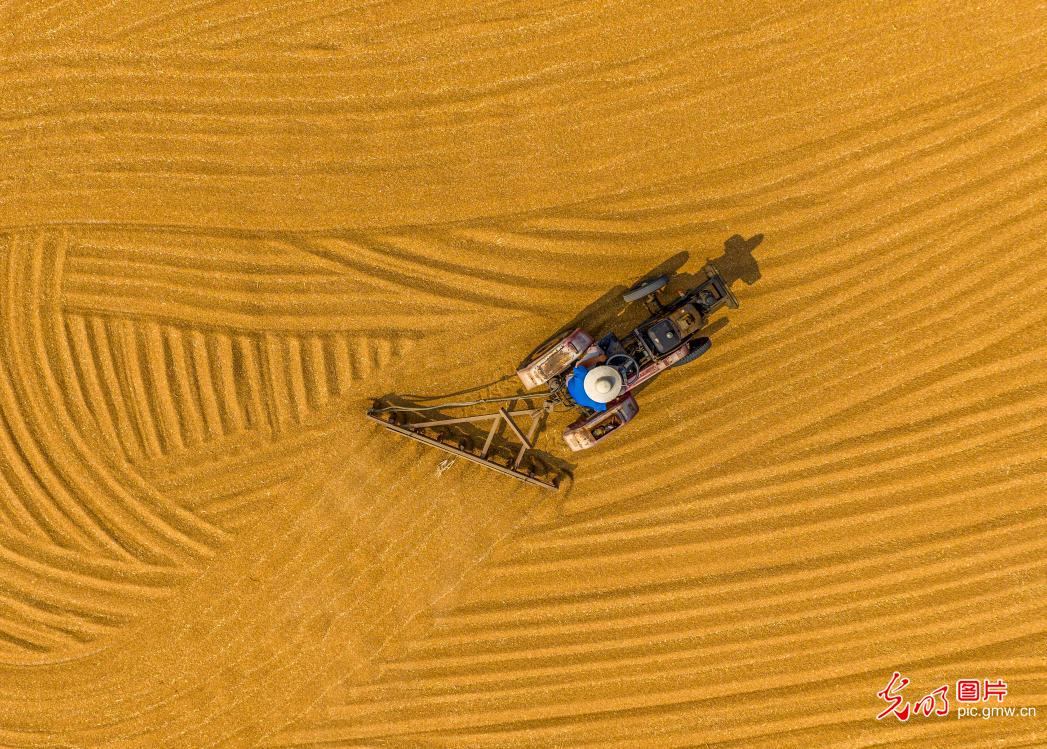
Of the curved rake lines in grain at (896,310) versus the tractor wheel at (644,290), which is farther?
the curved rake lines in grain at (896,310)

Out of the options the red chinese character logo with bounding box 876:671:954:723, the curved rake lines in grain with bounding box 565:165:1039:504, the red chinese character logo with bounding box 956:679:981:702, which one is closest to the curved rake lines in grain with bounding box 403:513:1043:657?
the red chinese character logo with bounding box 876:671:954:723

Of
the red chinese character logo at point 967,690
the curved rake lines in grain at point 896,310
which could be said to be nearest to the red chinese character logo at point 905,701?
the red chinese character logo at point 967,690

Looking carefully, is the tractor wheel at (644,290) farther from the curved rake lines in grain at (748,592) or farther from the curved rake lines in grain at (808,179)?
the curved rake lines in grain at (748,592)

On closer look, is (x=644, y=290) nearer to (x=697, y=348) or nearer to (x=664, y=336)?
(x=664, y=336)

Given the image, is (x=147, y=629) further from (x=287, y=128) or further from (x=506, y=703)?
(x=287, y=128)

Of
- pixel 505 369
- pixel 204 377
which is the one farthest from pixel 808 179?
pixel 204 377

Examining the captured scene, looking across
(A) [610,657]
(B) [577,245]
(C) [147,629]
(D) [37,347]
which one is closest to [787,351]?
(B) [577,245]
